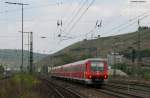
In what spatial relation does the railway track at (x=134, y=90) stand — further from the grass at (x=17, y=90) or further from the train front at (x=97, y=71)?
the grass at (x=17, y=90)

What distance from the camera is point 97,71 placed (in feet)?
157

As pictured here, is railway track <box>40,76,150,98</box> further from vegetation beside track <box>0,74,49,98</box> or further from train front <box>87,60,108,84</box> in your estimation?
train front <box>87,60,108,84</box>

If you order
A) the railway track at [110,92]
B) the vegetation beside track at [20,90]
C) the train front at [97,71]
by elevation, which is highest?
the train front at [97,71]

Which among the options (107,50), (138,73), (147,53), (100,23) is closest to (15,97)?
(100,23)

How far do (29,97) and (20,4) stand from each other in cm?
2994

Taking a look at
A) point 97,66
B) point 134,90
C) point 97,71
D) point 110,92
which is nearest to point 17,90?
point 110,92

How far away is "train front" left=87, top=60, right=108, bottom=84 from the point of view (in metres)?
47.4

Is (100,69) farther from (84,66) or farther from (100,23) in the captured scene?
(100,23)

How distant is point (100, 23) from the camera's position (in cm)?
5147

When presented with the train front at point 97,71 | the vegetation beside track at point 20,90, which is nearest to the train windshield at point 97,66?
the train front at point 97,71

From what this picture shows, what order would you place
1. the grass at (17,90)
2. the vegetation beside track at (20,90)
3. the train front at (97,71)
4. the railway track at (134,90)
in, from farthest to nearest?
the train front at (97,71) < the railway track at (134,90) < the vegetation beside track at (20,90) < the grass at (17,90)

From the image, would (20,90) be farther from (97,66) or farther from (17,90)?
(97,66)

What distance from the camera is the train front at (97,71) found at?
4741 centimetres

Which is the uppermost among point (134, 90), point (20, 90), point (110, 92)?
point (20, 90)
